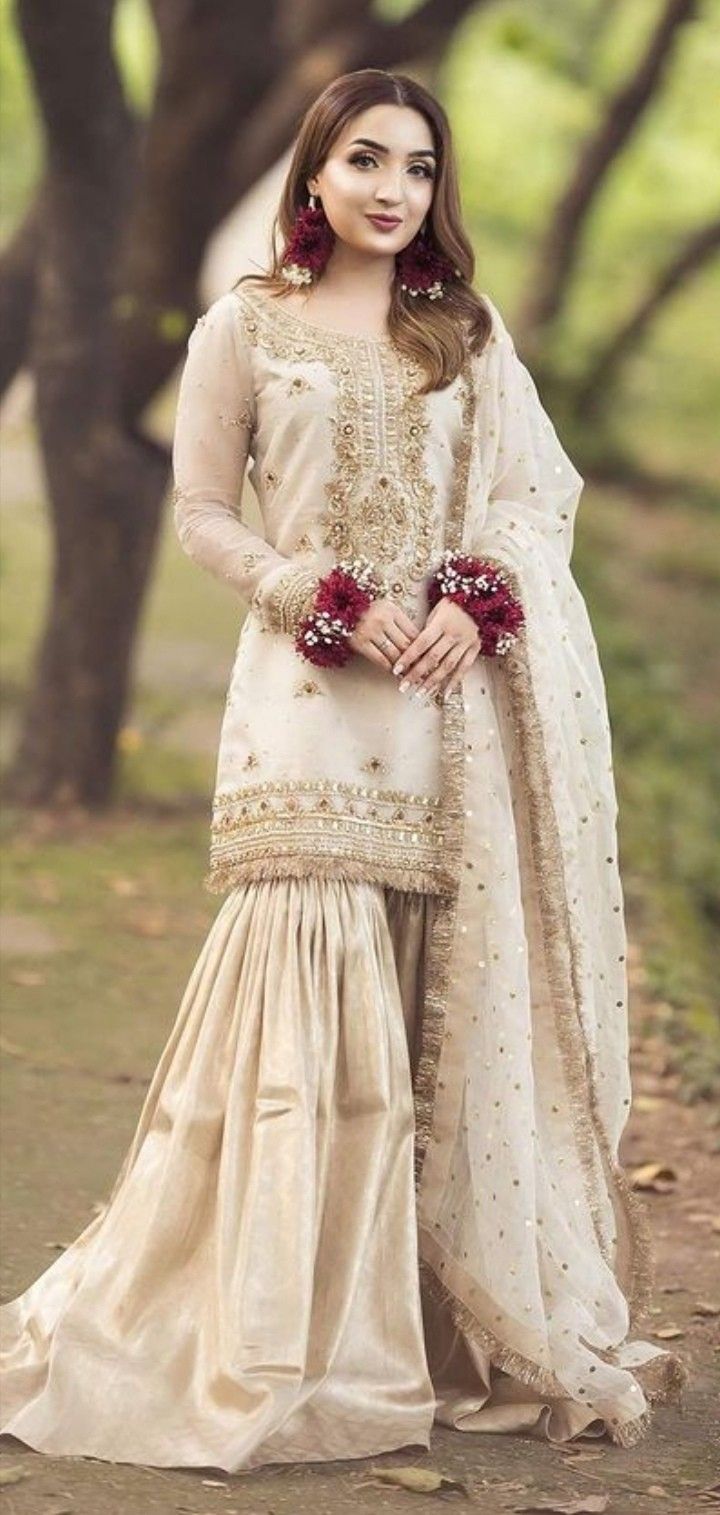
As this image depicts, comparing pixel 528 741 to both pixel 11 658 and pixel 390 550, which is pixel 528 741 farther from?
pixel 11 658

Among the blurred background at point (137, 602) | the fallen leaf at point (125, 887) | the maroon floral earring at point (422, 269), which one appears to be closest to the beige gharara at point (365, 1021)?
the maroon floral earring at point (422, 269)

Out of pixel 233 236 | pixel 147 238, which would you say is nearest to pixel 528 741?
pixel 147 238

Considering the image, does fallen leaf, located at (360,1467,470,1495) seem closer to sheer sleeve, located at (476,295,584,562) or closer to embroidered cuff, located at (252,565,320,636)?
embroidered cuff, located at (252,565,320,636)

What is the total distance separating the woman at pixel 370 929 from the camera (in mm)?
3504

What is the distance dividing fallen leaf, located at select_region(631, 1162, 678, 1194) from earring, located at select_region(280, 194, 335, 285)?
2550 millimetres

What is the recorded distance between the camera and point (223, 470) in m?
3.70

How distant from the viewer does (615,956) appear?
12.7 feet

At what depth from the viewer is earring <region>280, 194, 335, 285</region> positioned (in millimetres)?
3676

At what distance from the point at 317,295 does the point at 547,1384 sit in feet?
5.42

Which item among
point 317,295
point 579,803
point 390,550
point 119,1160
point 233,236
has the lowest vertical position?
point 119,1160

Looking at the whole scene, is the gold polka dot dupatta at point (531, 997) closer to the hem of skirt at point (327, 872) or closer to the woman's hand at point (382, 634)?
the hem of skirt at point (327, 872)

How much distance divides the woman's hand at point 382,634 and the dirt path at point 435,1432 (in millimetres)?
1138

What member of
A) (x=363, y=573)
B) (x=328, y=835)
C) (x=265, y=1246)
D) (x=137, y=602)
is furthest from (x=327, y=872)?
(x=137, y=602)

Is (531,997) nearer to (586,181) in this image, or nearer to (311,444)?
(311,444)
